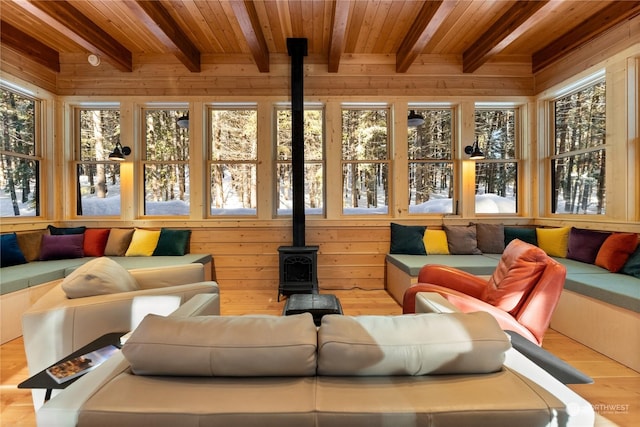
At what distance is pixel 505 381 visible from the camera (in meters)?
0.94

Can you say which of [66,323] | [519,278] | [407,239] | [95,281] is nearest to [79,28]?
[95,281]

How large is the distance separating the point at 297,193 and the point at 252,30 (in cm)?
189

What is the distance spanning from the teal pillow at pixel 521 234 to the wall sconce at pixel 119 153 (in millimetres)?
5272

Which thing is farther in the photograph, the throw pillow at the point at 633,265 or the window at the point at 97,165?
the window at the point at 97,165

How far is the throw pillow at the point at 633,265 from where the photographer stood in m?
2.66

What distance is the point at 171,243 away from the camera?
4.03 meters

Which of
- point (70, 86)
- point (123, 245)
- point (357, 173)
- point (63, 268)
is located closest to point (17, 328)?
point (63, 268)

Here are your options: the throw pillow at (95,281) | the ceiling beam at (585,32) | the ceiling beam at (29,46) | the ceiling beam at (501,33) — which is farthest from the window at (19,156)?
the ceiling beam at (585,32)

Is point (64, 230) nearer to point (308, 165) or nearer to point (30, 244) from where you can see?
point (30, 244)

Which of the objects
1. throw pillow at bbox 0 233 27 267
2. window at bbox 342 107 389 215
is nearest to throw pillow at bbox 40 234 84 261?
throw pillow at bbox 0 233 27 267

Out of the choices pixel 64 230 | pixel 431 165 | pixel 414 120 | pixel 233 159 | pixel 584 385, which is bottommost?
pixel 584 385

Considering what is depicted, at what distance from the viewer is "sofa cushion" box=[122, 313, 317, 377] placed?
93cm

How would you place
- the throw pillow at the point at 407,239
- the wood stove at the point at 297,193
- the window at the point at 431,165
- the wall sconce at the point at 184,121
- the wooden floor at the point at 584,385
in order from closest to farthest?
the wooden floor at the point at 584,385, the wood stove at the point at 297,193, the throw pillow at the point at 407,239, the wall sconce at the point at 184,121, the window at the point at 431,165

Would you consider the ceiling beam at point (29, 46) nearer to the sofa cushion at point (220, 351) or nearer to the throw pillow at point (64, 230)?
the throw pillow at point (64, 230)
